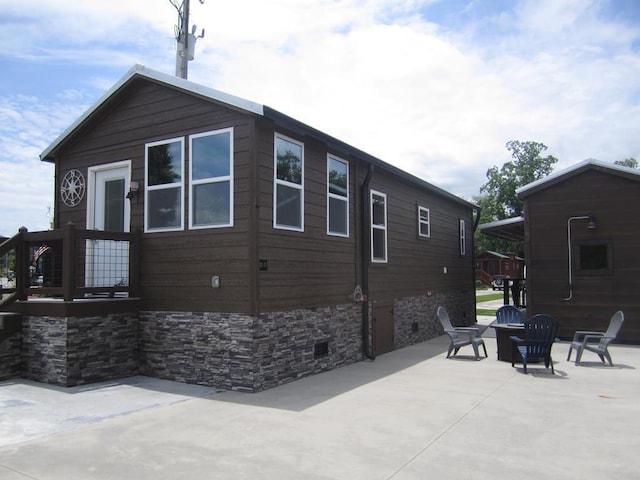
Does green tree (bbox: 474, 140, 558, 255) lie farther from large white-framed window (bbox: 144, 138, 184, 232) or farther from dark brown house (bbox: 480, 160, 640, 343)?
large white-framed window (bbox: 144, 138, 184, 232)

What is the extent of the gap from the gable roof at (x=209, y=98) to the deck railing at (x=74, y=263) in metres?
2.00

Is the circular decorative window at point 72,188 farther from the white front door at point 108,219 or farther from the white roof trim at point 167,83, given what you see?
the white roof trim at point 167,83

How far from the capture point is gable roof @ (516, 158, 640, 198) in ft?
37.4

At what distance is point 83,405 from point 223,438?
7.31ft

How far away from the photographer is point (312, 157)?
334 inches

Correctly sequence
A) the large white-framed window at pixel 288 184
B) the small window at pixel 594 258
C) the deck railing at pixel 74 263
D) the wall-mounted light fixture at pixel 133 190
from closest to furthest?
the deck railing at pixel 74 263, the large white-framed window at pixel 288 184, the wall-mounted light fixture at pixel 133 190, the small window at pixel 594 258

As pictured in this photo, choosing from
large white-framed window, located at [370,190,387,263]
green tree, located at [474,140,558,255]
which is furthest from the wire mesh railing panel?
green tree, located at [474,140,558,255]

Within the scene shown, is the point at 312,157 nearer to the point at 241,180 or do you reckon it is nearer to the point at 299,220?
the point at 299,220

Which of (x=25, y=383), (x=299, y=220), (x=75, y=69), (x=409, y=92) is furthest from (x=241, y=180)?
(x=409, y=92)

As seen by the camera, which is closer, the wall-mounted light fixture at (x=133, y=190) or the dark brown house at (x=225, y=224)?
the dark brown house at (x=225, y=224)

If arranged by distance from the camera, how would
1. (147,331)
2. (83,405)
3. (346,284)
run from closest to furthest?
(83,405)
(147,331)
(346,284)

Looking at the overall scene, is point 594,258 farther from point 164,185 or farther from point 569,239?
point 164,185

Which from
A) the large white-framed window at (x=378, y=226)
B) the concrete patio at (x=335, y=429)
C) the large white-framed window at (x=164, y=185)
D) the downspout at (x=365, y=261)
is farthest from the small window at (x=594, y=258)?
the large white-framed window at (x=164, y=185)

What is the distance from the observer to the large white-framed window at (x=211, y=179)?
23.8 feet
